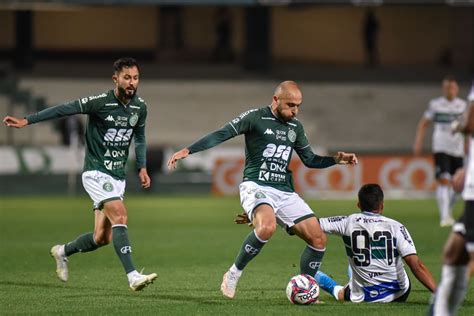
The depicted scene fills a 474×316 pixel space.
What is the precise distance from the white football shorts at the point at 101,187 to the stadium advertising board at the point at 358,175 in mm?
16857

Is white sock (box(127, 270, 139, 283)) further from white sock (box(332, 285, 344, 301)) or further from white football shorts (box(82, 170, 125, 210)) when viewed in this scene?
white sock (box(332, 285, 344, 301))

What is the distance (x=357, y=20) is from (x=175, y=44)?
7558 mm

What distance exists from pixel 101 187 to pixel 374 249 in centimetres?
273

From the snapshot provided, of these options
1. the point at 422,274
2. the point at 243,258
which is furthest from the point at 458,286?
the point at 243,258

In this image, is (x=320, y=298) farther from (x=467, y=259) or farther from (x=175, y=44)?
(x=175, y=44)

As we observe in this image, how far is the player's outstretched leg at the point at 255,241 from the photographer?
982 centimetres

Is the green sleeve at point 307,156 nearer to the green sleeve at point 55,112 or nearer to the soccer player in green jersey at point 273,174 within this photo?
the soccer player in green jersey at point 273,174

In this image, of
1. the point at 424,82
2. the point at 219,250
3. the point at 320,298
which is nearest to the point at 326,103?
the point at 424,82

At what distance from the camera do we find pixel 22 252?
14.8m

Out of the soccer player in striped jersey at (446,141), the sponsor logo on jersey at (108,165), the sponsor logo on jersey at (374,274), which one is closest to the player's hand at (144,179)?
the sponsor logo on jersey at (108,165)

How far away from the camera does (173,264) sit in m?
13.4

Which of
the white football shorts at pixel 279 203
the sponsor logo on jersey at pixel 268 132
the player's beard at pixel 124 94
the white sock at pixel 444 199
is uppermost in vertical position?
the player's beard at pixel 124 94

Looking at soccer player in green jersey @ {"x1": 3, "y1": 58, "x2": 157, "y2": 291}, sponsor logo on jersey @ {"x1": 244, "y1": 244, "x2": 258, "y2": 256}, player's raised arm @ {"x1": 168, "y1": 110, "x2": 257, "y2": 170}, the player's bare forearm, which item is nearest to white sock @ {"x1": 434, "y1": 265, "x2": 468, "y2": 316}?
the player's bare forearm

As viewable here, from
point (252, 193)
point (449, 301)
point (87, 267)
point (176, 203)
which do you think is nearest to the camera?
point (449, 301)
